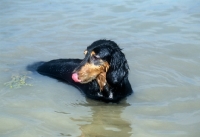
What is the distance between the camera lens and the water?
4242 millimetres

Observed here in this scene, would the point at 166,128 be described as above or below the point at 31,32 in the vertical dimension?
below

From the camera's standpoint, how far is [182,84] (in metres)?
5.50

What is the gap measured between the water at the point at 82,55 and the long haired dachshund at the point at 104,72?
174mm

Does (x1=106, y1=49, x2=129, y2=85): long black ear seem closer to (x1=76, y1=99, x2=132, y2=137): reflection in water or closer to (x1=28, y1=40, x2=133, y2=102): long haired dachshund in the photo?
(x1=28, y1=40, x2=133, y2=102): long haired dachshund

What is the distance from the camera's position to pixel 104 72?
4938 millimetres

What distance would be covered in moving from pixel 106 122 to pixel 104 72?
0.88 metres

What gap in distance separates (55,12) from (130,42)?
3766mm

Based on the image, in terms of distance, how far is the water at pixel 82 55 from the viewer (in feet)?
13.9

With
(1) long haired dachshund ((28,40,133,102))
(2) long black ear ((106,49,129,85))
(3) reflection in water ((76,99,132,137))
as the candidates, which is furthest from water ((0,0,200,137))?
(2) long black ear ((106,49,129,85))

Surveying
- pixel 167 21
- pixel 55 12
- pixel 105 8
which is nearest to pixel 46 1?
pixel 55 12

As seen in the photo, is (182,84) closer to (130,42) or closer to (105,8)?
(130,42)

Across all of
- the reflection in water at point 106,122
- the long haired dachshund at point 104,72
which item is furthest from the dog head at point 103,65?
the reflection in water at point 106,122

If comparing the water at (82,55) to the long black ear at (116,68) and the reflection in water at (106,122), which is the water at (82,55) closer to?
the reflection in water at (106,122)

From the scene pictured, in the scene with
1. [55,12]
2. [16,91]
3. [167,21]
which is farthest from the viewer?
[55,12]
